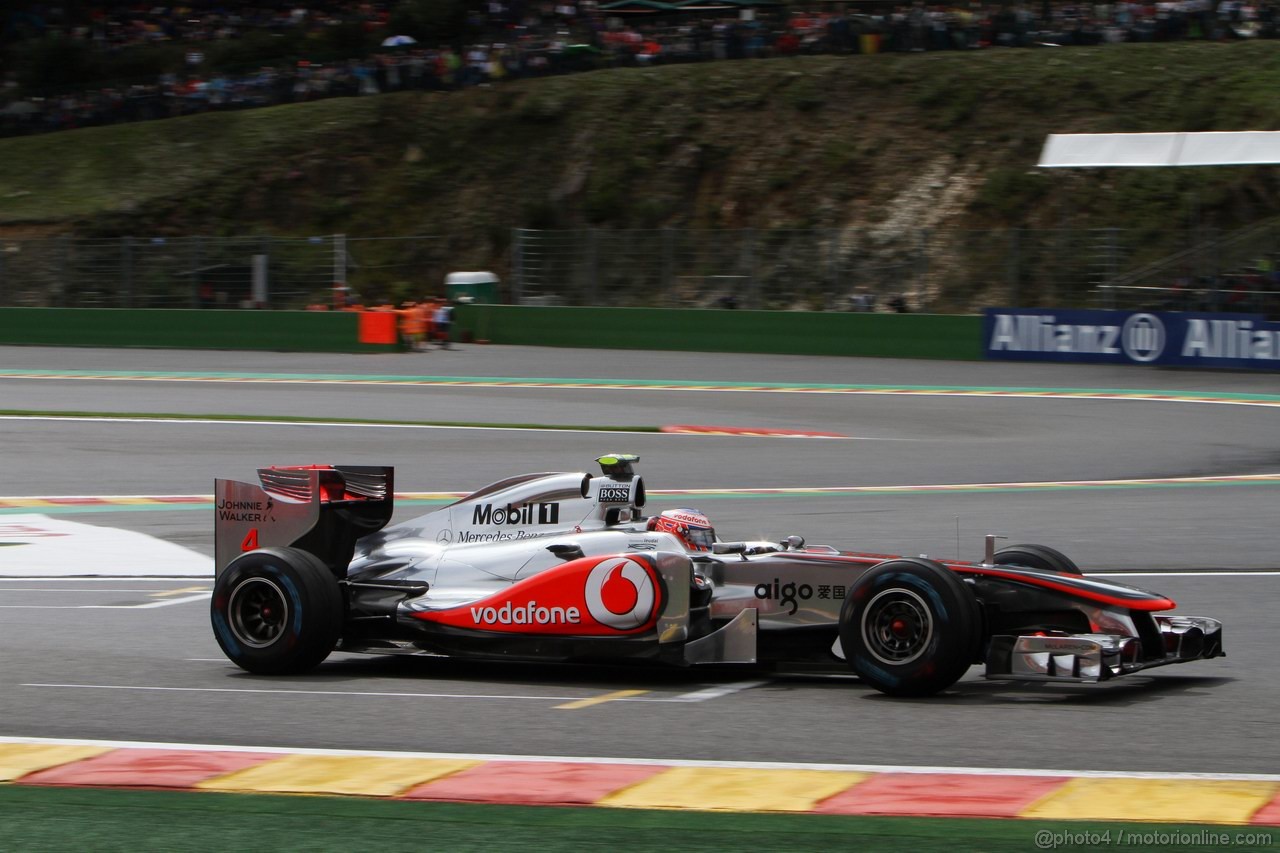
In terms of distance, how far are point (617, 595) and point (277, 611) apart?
1930 mm

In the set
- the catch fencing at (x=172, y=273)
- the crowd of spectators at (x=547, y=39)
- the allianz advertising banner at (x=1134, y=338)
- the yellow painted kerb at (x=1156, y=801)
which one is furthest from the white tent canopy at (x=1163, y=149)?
the yellow painted kerb at (x=1156, y=801)

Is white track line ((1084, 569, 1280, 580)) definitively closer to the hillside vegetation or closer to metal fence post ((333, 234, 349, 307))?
the hillside vegetation

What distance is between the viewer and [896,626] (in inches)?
304

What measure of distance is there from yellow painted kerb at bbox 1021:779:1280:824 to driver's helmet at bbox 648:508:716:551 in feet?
9.70

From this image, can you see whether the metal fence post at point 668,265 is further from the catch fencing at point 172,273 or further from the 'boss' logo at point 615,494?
the 'boss' logo at point 615,494

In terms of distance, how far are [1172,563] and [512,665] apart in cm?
559

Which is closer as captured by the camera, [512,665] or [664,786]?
[664,786]

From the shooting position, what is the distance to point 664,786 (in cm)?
636

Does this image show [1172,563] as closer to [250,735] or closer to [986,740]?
[986,740]

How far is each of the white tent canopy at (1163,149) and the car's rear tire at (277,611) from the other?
26.8 m

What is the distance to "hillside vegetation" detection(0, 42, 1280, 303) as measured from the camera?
139 ft

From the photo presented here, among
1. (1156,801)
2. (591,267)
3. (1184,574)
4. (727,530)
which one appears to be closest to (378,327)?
(591,267)

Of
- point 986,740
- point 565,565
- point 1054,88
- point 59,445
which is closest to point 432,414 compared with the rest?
point 59,445

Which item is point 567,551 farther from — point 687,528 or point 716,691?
point 716,691
